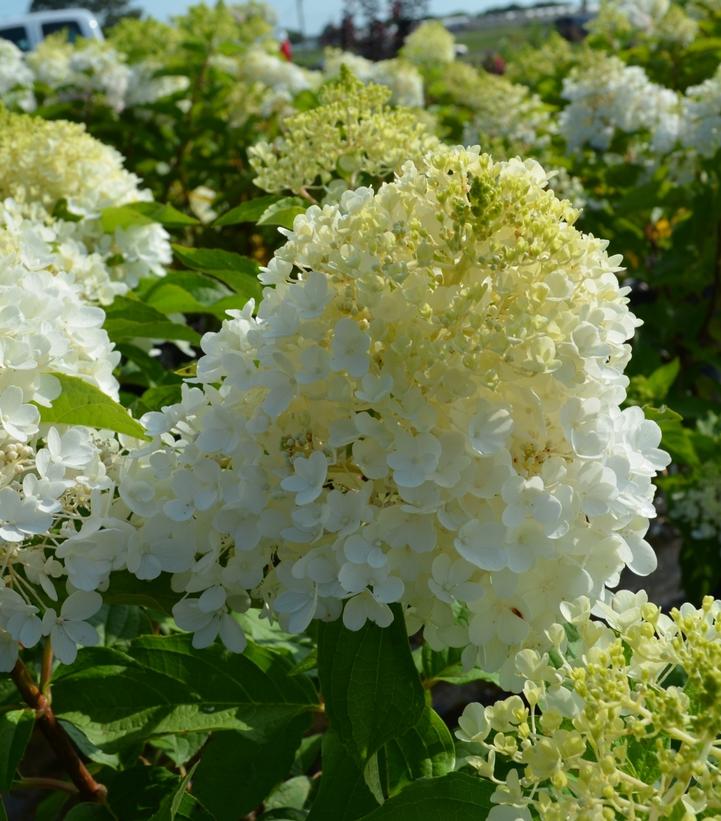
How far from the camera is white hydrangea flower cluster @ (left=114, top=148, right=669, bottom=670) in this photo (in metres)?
1.00

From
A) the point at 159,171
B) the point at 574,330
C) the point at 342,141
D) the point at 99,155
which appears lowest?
the point at 159,171

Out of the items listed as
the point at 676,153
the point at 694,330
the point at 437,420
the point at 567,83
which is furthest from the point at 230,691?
the point at 567,83

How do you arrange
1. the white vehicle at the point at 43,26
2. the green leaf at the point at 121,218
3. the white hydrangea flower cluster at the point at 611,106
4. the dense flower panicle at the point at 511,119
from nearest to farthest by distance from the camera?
1. the green leaf at the point at 121,218
2. the white hydrangea flower cluster at the point at 611,106
3. the dense flower panicle at the point at 511,119
4. the white vehicle at the point at 43,26

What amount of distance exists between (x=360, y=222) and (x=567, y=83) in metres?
3.44

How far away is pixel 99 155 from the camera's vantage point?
7.57ft

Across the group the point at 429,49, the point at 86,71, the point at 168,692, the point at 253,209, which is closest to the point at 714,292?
the point at 253,209

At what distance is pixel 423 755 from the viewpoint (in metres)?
1.26

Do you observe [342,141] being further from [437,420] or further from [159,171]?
[159,171]

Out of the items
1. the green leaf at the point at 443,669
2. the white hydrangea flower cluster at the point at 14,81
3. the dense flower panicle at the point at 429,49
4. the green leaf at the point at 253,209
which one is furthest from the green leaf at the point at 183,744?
the dense flower panicle at the point at 429,49

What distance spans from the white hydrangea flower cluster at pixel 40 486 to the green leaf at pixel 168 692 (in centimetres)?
19

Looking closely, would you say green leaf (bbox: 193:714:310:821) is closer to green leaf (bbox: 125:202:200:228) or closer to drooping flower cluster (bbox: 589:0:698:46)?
green leaf (bbox: 125:202:200:228)

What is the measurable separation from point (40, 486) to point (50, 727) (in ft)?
1.60

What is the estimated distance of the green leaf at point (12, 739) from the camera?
4.15ft

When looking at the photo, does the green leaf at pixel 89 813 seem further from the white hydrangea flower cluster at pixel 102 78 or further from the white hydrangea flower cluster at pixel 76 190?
the white hydrangea flower cluster at pixel 102 78
